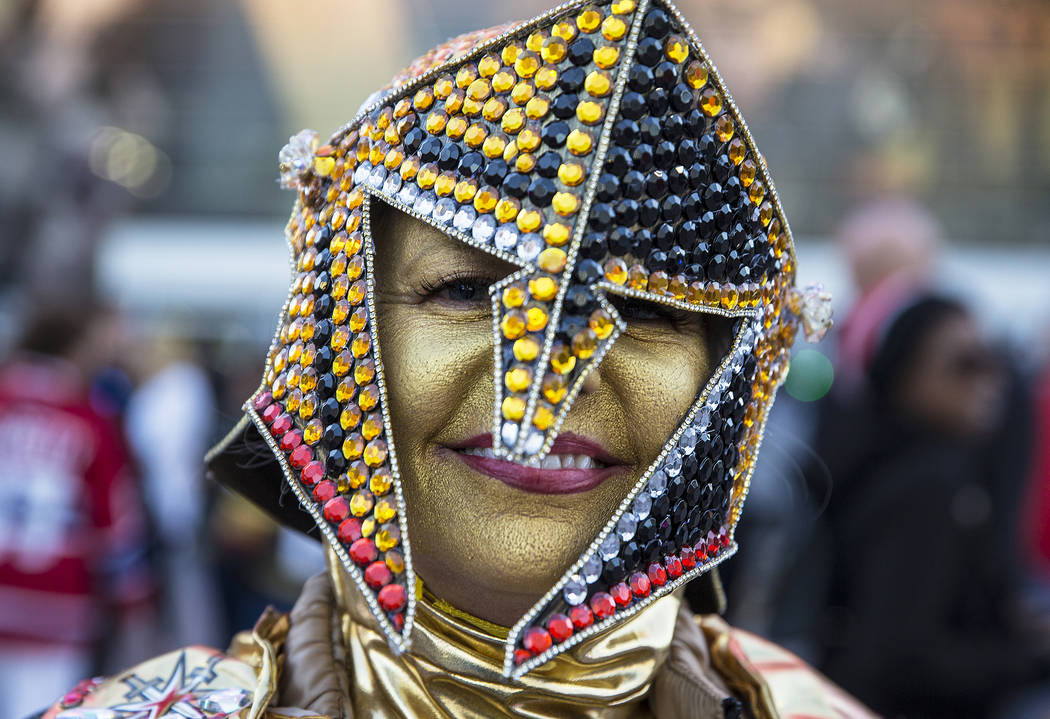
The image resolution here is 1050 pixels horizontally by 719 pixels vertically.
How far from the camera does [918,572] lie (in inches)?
146

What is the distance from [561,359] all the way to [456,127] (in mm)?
323

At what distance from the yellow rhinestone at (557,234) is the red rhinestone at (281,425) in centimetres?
42

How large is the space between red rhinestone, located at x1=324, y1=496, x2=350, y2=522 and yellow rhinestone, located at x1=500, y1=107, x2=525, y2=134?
1.58 ft

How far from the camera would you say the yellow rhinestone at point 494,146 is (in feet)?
4.25

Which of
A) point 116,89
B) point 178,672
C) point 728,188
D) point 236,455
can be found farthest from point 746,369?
point 116,89

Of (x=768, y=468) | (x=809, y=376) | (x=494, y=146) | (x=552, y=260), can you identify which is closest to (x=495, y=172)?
(x=494, y=146)

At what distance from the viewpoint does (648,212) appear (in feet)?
4.24

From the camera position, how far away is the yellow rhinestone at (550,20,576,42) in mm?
1302

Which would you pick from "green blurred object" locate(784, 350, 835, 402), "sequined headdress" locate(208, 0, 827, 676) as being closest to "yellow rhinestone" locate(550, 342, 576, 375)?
"sequined headdress" locate(208, 0, 827, 676)

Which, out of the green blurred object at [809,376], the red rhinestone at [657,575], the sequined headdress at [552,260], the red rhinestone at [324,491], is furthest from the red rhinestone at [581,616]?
the green blurred object at [809,376]

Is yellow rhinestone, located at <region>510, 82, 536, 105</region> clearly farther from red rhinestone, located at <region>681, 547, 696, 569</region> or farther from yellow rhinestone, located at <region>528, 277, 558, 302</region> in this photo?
red rhinestone, located at <region>681, 547, 696, 569</region>

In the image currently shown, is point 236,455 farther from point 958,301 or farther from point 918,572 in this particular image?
point 958,301

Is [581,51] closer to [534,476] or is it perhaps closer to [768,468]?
[534,476]

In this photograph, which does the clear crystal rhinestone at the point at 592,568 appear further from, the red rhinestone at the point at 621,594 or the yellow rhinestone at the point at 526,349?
the yellow rhinestone at the point at 526,349
